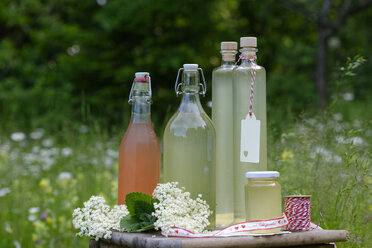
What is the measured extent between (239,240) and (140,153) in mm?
378

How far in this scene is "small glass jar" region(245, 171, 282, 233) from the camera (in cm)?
128

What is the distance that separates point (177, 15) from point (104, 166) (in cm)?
496

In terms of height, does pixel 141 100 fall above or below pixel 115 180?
above

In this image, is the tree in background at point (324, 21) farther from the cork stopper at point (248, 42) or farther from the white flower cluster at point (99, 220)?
the white flower cluster at point (99, 220)

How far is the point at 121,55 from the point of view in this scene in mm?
7695

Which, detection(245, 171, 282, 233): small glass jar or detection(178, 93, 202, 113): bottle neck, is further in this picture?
detection(178, 93, 202, 113): bottle neck

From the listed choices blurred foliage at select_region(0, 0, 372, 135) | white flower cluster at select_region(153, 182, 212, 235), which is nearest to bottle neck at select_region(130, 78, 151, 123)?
white flower cluster at select_region(153, 182, 212, 235)

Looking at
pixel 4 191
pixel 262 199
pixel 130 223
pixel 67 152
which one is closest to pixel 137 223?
pixel 130 223

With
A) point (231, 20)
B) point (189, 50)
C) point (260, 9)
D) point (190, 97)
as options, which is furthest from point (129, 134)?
point (231, 20)

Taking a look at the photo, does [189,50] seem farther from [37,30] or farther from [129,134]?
[129,134]

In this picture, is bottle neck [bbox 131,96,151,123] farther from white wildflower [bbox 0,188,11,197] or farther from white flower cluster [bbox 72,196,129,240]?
white wildflower [bbox 0,188,11,197]

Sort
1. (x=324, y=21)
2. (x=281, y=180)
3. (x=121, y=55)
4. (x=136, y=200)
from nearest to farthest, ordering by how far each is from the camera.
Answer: (x=136, y=200)
(x=281, y=180)
(x=324, y=21)
(x=121, y=55)

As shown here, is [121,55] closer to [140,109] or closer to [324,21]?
[324,21]

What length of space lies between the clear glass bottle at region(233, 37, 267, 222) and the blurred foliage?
17.4 ft
